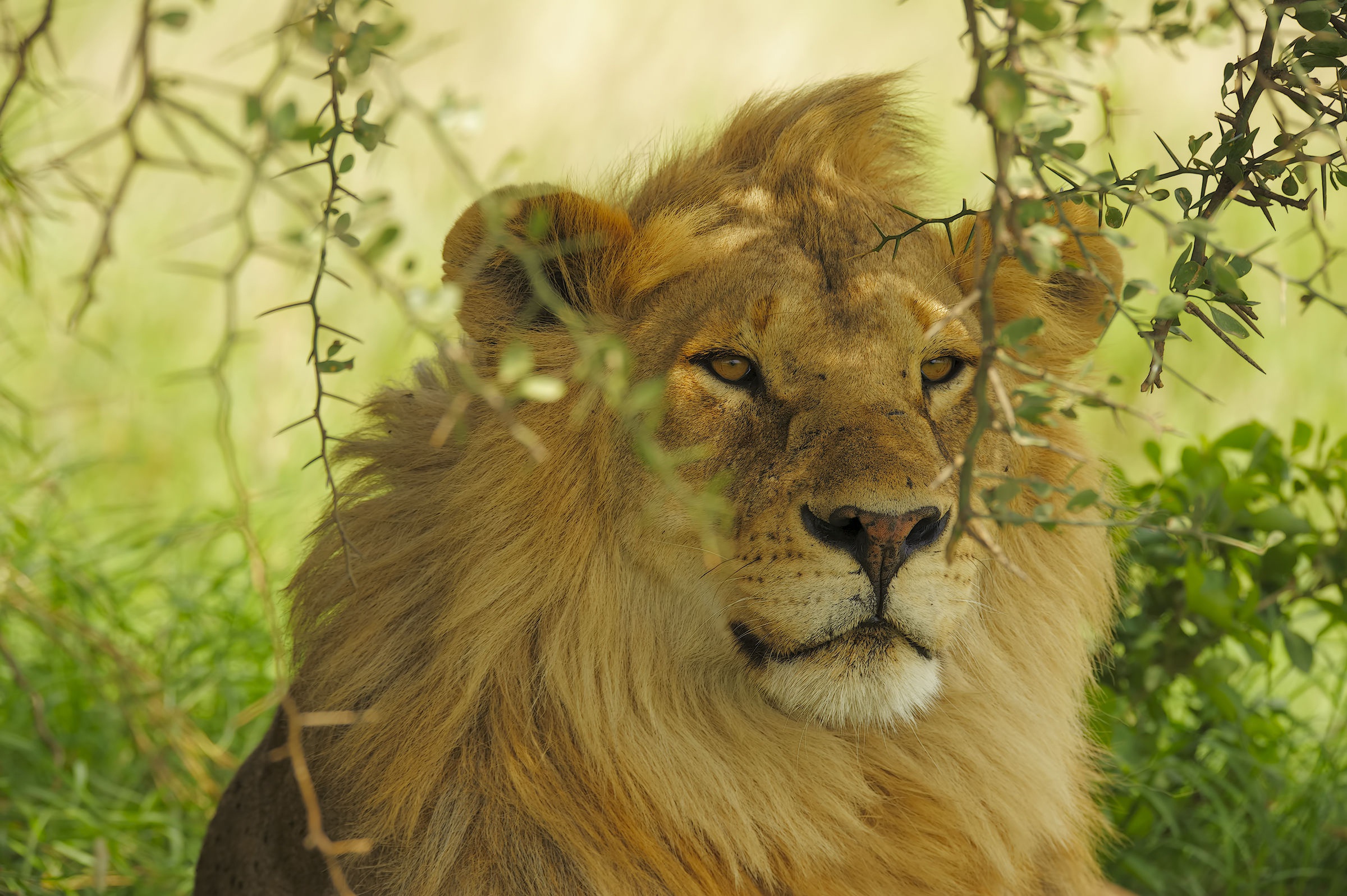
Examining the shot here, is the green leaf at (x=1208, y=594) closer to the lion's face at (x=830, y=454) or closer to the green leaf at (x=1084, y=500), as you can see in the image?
the lion's face at (x=830, y=454)

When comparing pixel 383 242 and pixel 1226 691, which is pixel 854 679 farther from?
pixel 1226 691

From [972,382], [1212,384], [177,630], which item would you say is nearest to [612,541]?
[972,382]

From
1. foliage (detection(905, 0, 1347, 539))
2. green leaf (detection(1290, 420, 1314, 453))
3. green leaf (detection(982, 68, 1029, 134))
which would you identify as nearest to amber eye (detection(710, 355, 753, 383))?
foliage (detection(905, 0, 1347, 539))

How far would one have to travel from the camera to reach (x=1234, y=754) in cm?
461

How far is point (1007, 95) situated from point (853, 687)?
1245 millimetres

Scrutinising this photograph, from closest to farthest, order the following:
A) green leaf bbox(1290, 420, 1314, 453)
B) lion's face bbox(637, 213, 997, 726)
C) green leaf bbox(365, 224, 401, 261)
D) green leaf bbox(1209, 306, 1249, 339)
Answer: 1. green leaf bbox(365, 224, 401, 261)
2. green leaf bbox(1209, 306, 1249, 339)
3. lion's face bbox(637, 213, 997, 726)
4. green leaf bbox(1290, 420, 1314, 453)

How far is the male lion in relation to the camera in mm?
2627

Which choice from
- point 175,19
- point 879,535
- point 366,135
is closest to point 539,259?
point 366,135

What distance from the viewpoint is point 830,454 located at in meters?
2.57

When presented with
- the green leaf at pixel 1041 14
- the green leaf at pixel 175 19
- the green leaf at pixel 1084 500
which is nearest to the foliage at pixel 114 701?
the green leaf at pixel 175 19

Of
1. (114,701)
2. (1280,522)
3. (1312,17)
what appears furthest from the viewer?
(114,701)

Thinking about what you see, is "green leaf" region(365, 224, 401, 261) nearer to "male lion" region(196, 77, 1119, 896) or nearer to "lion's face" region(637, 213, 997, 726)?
"male lion" region(196, 77, 1119, 896)

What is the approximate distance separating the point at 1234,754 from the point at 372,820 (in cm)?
319

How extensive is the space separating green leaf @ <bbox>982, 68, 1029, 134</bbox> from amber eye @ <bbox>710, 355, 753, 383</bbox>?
3.59 feet
